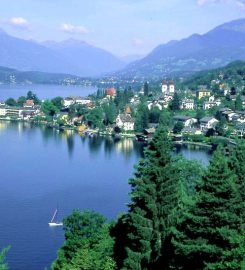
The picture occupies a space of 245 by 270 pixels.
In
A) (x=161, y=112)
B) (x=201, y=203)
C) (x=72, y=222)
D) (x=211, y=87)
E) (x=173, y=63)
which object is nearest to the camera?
(x=201, y=203)

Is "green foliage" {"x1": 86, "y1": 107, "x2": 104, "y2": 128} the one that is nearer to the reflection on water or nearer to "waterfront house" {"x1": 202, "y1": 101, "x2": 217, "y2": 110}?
the reflection on water

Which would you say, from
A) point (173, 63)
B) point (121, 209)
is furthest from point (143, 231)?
point (173, 63)

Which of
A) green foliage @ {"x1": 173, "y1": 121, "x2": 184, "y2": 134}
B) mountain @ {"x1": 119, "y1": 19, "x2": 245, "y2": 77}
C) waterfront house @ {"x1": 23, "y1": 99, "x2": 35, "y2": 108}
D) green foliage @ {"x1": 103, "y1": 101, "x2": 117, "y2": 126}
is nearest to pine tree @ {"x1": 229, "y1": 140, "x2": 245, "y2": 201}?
green foliage @ {"x1": 173, "y1": 121, "x2": 184, "y2": 134}

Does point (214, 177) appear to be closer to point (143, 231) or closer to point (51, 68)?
point (143, 231)

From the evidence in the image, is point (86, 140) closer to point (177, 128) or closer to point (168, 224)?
point (177, 128)

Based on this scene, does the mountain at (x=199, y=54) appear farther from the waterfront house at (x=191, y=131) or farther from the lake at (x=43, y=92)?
the waterfront house at (x=191, y=131)

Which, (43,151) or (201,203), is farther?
(43,151)
